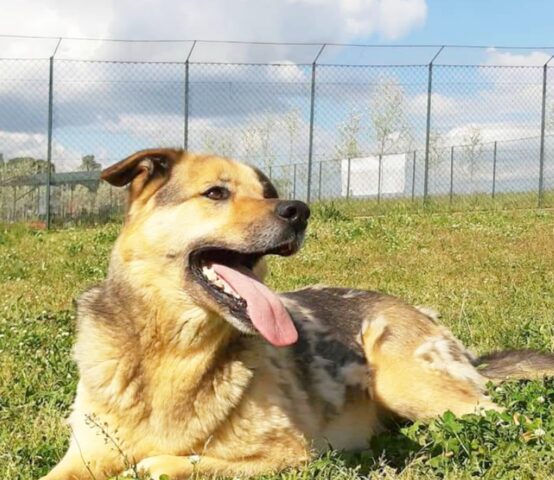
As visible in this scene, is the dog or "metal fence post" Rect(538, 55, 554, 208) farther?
"metal fence post" Rect(538, 55, 554, 208)

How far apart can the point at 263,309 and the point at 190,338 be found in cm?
41

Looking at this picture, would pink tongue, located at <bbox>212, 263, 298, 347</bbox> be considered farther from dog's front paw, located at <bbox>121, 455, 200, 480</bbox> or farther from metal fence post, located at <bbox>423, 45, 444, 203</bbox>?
metal fence post, located at <bbox>423, 45, 444, 203</bbox>

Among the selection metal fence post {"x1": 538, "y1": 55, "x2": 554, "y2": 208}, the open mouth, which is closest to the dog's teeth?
the open mouth

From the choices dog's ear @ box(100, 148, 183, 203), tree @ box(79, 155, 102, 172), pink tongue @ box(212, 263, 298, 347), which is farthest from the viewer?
tree @ box(79, 155, 102, 172)

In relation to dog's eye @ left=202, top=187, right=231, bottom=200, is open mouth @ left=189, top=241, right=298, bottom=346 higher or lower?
lower

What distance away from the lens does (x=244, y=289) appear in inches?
153

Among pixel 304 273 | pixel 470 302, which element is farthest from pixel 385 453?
pixel 304 273

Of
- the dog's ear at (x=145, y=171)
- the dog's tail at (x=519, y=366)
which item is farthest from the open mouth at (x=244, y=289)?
the dog's tail at (x=519, y=366)

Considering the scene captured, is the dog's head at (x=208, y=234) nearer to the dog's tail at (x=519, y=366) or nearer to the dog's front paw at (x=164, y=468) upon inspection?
the dog's front paw at (x=164, y=468)

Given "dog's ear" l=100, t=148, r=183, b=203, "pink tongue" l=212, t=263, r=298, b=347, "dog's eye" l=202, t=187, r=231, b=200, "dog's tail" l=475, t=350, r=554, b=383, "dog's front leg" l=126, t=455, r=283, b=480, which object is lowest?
"dog's front leg" l=126, t=455, r=283, b=480

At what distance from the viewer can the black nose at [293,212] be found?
12.7ft

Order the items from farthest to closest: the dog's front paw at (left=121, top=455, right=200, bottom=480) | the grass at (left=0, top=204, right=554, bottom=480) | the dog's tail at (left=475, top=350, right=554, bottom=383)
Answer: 1. the dog's tail at (left=475, top=350, right=554, bottom=383)
2. the grass at (left=0, top=204, right=554, bottom=480)
3. the dog's front paw at (left=121, top=455, right=200, bottom=480)

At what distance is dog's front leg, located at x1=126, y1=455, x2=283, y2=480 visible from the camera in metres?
3.68

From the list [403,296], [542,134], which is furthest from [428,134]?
[403,296]
